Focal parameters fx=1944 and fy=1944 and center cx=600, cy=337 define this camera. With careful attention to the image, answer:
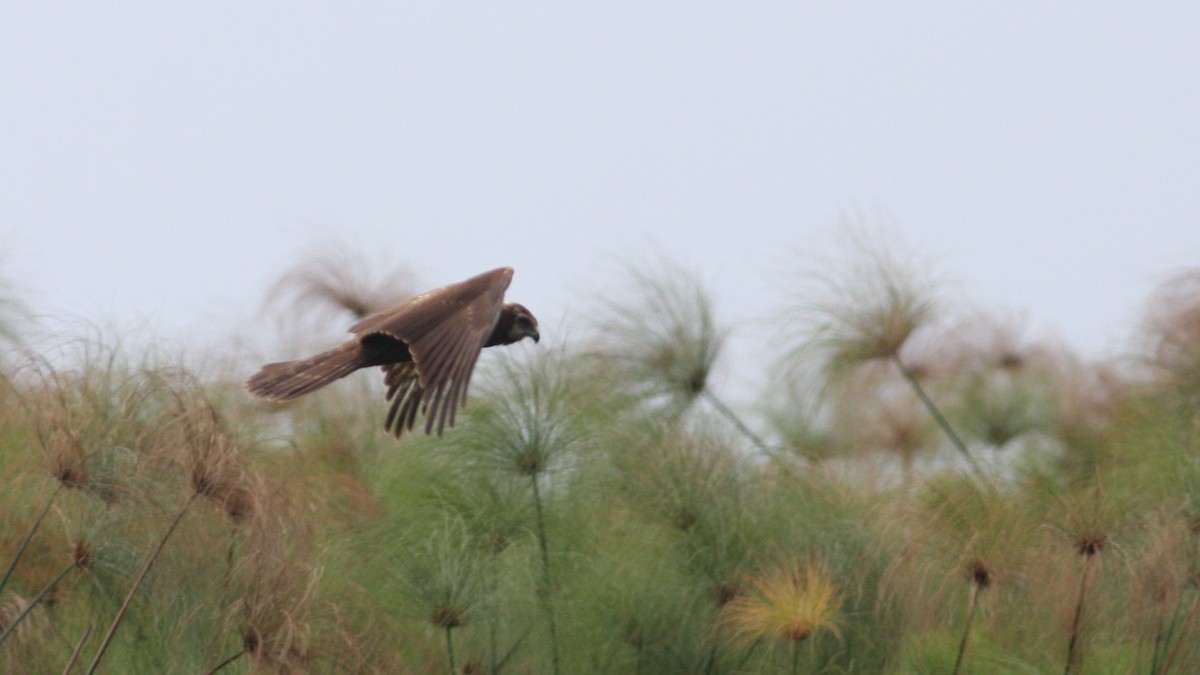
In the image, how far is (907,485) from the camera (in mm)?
9414

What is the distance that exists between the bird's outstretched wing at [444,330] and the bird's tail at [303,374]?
0.29 ft

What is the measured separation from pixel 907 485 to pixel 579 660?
193 centimetres

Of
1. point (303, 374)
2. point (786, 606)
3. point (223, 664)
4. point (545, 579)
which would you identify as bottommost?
point (223, 664)

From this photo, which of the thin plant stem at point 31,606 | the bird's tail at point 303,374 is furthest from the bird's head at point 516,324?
the thin plant stem at point 31,606

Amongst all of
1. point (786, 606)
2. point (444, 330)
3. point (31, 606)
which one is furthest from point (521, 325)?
point (31, 606)

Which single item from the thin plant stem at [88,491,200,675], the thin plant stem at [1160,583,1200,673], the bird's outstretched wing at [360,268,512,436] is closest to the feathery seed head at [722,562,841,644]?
the thin plant stem at [1160,583,1200,673]

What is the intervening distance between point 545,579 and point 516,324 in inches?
68.5

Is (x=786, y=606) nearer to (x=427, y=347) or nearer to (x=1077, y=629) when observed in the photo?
(x=1077, y=629)

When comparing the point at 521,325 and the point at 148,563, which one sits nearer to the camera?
the point at 148,563

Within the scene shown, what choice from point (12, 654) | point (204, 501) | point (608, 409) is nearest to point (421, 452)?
point (608, 409)

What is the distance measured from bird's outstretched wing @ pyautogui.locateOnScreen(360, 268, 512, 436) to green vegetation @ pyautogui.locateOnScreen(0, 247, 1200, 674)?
0.77m

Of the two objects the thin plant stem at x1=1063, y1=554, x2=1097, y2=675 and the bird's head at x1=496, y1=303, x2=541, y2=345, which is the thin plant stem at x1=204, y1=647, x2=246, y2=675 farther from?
the thin plant stem at x1=1063, y1=554, x2=1097, y2=675

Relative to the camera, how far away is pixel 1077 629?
7484mm

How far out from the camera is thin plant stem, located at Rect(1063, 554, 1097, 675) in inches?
291
